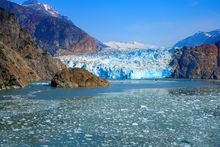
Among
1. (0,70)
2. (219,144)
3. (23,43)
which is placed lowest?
(219,144)

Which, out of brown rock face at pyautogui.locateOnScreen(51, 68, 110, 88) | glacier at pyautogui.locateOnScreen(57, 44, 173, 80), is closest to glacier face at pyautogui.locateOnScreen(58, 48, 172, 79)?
glacier at pyautogui.locateOnScreen(57, 44, 173, 80)

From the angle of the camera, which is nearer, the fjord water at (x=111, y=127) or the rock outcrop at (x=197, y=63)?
the fjord water at (x=111, y=127)

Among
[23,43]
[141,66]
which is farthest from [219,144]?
[141,66]

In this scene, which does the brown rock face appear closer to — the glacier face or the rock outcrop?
the glacier face

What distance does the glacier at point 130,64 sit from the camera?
93250 millimetres

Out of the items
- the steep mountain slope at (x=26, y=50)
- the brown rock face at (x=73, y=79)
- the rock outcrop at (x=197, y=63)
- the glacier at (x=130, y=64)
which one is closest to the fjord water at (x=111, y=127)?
the brown rock face at (x=73, y=79)

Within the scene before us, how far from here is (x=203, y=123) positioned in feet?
50.5

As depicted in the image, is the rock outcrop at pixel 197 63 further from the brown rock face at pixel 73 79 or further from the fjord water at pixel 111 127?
the fjord water at pixel 111 127

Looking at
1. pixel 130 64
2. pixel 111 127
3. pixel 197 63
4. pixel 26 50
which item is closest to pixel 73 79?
pixel 111 127

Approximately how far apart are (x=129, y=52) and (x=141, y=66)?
1054 cm

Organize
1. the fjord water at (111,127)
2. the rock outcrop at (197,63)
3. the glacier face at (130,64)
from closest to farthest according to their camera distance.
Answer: the fjord water at (111,127), the glacier face at (130,64), the rock outcrop at (197,63)

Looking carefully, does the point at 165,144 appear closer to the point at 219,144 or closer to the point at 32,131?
the point at 219,144

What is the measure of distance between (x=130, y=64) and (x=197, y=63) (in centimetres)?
2083

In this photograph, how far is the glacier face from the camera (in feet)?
306
